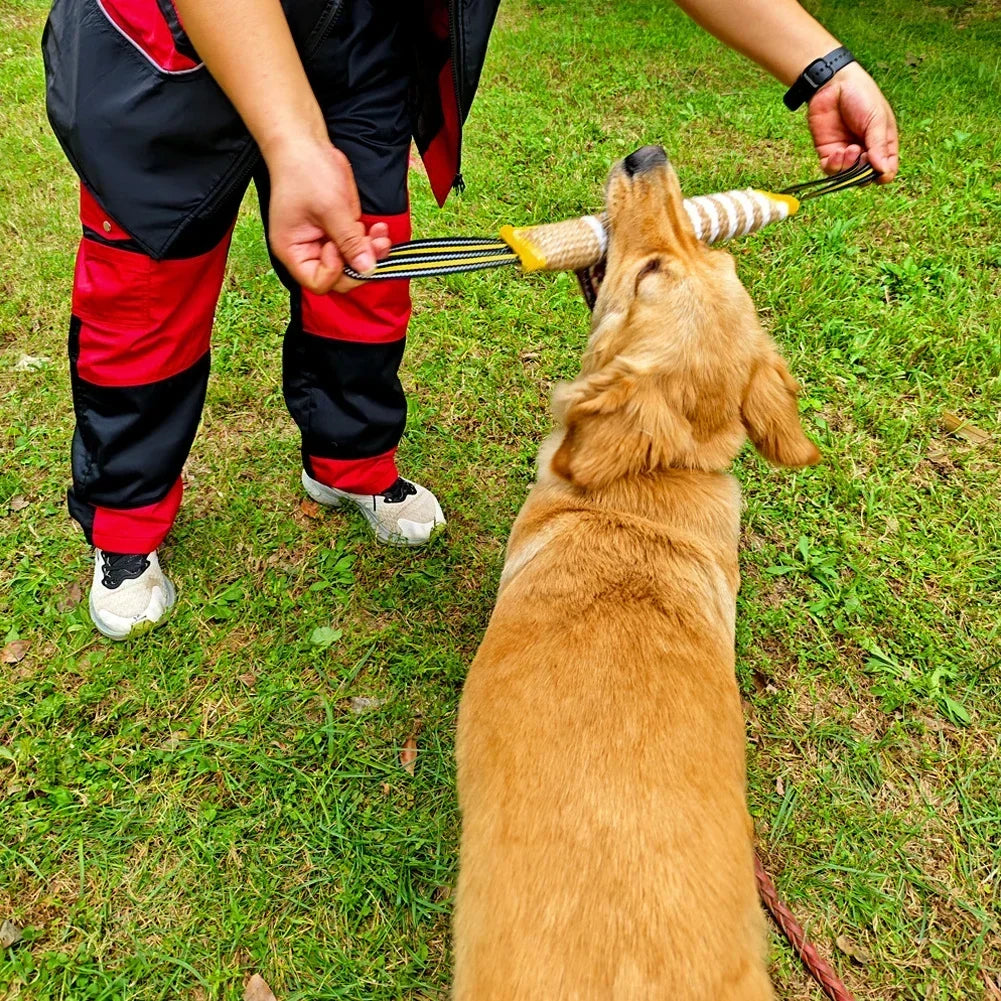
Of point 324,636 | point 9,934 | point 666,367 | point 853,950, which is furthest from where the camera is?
point 324,636

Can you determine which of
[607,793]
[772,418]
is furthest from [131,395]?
[772,418]

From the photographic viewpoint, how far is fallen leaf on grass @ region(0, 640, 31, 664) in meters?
2.82

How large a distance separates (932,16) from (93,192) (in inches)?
340

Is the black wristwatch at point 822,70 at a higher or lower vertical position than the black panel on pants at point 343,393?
higher

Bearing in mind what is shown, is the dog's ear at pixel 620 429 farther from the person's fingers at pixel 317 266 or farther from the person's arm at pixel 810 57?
the person's arm at pixel 810 57

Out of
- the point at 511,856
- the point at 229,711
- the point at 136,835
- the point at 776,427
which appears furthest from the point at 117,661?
the point at 776,427

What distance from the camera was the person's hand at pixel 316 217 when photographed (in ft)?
5.00

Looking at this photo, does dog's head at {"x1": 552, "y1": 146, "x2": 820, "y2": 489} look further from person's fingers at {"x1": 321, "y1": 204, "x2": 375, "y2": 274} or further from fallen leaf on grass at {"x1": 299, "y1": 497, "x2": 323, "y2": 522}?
fallen leaf on grass at {"x1": 299, "y1": 497, "x2": 323, "y2": 522}

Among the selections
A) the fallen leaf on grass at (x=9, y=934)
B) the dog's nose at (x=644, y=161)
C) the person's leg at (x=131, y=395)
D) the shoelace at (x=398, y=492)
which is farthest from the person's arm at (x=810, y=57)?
the fallen leaf on grass at (x=9, y=934)

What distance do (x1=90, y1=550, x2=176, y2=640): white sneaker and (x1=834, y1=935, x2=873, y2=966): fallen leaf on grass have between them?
106 inches

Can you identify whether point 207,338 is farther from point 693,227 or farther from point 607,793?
point 607,793

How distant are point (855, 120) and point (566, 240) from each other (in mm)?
1047

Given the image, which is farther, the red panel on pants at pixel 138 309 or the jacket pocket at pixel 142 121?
the red panel on pants at pixel 138 309

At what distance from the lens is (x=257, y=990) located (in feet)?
7.36
